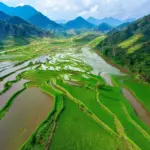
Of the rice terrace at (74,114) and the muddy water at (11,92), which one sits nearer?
the rice terrace at (74,114)

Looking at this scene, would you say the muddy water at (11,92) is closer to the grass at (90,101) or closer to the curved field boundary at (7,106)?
the curved field boundary at (7,106)

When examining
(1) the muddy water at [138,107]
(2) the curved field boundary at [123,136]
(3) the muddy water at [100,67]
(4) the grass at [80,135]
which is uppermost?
(2) the curved field boundary at [123,136]

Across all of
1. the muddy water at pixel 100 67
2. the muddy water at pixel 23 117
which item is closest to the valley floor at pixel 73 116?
the muddy water at pixel 23 117

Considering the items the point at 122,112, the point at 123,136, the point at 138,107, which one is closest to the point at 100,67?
the point at 138,107

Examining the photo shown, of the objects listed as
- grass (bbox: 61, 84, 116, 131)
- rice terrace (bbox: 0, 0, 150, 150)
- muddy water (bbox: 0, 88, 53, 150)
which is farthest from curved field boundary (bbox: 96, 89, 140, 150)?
muddy water (bbox: 0, 88, 53, 150)

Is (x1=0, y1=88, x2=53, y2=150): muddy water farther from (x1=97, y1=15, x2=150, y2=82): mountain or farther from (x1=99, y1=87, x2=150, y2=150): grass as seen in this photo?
(x1=97, y1=15, x2=150, y2=82): mountain

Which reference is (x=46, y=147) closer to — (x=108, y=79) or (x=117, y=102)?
(x=117, y=102)

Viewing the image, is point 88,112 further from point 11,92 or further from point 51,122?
point 11,92
